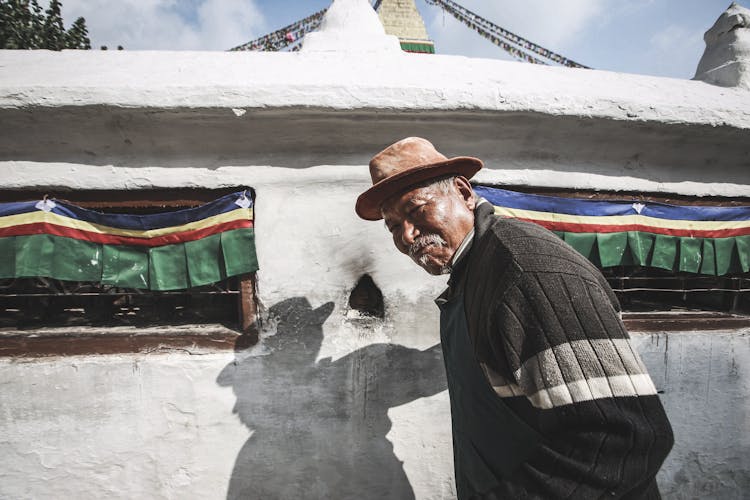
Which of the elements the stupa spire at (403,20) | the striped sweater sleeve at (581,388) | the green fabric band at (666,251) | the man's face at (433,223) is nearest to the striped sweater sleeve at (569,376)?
the striped sweater sleeve at (581,388)

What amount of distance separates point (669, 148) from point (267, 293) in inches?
122

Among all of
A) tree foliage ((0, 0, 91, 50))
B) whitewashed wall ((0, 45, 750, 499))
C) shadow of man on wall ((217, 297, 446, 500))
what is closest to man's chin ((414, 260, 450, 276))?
whitewashed wall ((0, 45, 750, 499))

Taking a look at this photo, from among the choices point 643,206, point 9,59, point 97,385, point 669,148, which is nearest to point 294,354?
point 97,385

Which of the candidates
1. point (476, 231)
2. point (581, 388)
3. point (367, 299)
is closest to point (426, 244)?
point (476, 231)

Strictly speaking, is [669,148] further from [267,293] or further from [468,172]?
[267,293]

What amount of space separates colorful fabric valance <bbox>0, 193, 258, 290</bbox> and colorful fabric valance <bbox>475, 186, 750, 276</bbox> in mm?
1643

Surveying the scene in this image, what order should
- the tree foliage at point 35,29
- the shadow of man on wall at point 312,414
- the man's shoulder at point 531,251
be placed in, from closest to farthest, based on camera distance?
the man's shoulder at point 531,251 → the shadow of man on wall at point 312,414 → the tree foliage at point 35,29

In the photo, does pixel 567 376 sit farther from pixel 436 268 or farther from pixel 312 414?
pixel 312 414

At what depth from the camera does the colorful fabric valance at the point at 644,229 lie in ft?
8.20

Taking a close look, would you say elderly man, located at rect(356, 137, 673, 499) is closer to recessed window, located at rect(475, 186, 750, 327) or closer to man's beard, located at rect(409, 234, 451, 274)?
man's beard, located at rect(409, 234, 451, 274)

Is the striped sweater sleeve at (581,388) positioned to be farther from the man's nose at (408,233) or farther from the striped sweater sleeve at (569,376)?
the man's nose at (408,233)

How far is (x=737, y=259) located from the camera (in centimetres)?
274

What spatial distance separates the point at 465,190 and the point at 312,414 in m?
1.77

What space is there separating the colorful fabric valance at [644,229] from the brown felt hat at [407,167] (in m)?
1.00
